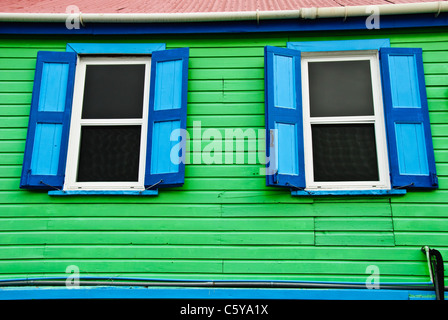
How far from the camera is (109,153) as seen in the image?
4.32 m

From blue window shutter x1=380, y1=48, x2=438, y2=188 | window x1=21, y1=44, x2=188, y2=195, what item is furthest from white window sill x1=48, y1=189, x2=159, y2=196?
blue window shutter x1=380, y1=48, x2=438, y2=188

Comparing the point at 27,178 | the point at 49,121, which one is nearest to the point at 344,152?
the point at 49,121

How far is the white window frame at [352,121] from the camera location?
4051 millimetres

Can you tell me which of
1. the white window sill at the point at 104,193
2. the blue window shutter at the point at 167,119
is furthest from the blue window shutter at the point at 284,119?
the white window sill at the point at 104,193

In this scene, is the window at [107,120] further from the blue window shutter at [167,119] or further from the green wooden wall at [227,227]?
the green wooden wall at [227,227]

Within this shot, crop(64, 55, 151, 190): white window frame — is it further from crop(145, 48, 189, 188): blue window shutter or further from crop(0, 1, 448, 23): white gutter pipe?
crop(0, 1, 448, 23): white gutter pipe

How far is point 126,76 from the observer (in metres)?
4.60

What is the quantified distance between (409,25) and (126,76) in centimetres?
326

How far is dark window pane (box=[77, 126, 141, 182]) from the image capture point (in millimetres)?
4238

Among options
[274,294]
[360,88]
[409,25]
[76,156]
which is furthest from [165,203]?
[409,25]

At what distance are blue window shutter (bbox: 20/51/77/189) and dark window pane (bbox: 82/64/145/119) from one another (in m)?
0.24

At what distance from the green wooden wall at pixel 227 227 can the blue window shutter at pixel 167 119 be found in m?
0.16

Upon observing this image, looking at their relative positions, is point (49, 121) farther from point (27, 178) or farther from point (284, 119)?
point (284, 119)
